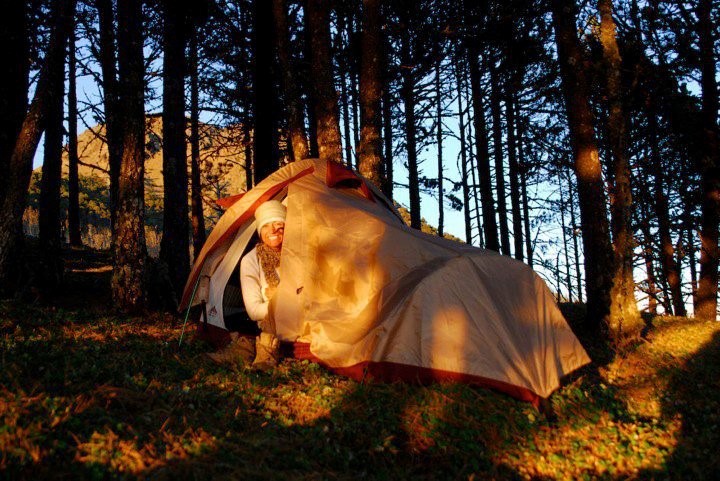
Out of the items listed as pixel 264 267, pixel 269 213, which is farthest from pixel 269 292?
pixel 269 213

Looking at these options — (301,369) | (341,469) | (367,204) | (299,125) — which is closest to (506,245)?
(299,125)

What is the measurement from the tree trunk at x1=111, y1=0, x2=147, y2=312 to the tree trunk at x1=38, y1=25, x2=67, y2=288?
1143 millimetres

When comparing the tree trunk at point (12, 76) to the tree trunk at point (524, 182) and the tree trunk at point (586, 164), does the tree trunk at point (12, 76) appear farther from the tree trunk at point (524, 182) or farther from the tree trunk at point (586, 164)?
the tree trunk at point (524, 182)

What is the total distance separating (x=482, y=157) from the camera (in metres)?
15.2

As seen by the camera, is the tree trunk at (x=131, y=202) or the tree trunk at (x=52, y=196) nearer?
the tree trunk at (x=131, y=202)

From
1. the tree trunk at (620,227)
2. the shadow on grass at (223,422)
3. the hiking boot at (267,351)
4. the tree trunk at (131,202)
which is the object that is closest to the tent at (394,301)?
the hiking boot at (267,351)

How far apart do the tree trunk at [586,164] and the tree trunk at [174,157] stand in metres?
7.35

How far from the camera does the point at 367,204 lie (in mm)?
6359

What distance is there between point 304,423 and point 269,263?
8.11 feet

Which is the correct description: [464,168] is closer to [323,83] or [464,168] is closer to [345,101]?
[345,101]

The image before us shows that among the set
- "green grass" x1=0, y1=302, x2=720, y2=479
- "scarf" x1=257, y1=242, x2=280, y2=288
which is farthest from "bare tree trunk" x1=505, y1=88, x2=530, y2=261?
"green grass" x1=0, y1=302, x2=720, y2=479

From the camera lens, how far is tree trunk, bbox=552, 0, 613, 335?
26.3 ft

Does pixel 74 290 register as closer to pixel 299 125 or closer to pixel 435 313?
pixel 299 125

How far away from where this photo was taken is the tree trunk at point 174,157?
9.80m
